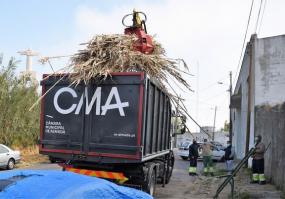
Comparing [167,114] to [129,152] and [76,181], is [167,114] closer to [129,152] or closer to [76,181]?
[129,152]

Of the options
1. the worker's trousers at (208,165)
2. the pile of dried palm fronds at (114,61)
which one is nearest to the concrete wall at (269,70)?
the worker's trousers at (208,165)

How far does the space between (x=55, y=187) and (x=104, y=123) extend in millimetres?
6219

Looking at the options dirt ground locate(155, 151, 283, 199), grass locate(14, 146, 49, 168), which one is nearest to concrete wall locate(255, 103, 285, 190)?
dirt ground locate(155, 151, 283, 199)

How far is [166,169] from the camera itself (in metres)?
14.6

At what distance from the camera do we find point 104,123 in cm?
998

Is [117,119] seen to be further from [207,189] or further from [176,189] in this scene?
[207,189]

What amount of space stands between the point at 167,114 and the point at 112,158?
3329 millimetres

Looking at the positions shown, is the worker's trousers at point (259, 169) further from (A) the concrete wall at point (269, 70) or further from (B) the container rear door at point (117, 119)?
(B) the container rear door at point (117, 119)

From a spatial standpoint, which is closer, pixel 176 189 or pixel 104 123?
pixel 104 123

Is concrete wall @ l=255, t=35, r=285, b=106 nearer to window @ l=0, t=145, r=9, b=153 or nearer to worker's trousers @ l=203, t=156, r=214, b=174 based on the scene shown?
worker's trousers @ l=203, t=156, r=214, b=174

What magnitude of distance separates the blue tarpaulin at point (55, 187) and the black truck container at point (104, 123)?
5338mm

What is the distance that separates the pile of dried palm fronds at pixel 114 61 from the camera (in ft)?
33.3

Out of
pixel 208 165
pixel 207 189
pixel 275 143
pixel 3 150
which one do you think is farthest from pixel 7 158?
pixel 275 143

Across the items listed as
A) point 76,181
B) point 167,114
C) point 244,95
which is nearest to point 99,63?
point 167,114
